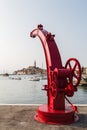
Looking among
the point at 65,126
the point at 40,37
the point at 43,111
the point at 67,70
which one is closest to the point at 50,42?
the point at 40,37

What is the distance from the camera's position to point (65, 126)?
775 centimetres

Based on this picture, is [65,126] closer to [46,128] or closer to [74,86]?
[46,128]

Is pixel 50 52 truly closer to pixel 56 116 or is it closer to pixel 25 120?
pixel 56 116

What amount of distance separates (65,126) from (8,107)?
3.69 m

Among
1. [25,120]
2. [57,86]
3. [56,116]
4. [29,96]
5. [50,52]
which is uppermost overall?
[50,52]

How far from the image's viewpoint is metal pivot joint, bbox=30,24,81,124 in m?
8.16

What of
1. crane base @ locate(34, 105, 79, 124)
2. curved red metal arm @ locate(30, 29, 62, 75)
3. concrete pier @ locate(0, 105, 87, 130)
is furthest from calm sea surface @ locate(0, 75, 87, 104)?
crane base @ locate(34, 105, 79, 124)

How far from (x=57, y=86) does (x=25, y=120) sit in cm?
162

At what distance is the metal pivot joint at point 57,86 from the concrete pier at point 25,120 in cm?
37

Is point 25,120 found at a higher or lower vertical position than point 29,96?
higher

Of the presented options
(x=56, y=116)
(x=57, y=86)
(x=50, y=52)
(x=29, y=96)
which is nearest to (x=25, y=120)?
(x=56, y=116)

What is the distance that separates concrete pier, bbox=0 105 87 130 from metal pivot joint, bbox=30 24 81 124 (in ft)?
1.22

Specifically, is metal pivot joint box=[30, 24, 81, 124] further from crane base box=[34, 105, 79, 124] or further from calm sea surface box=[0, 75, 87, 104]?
calm sea surface box=[0, 75, 87, 104]

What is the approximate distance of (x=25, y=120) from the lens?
27.3 ft
